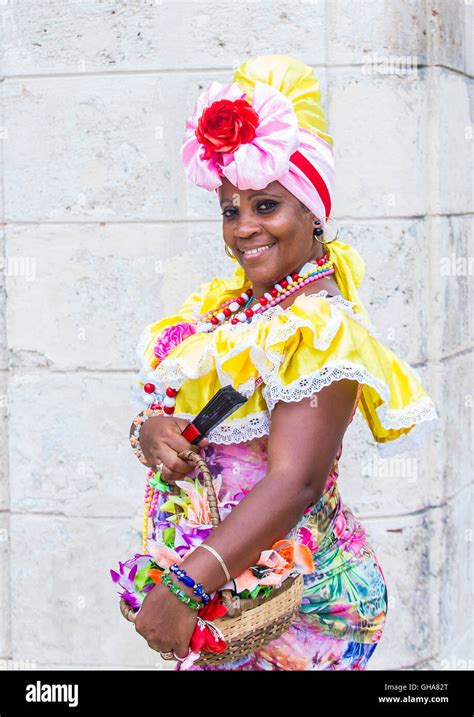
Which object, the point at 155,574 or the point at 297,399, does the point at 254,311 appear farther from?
the point at 155,574

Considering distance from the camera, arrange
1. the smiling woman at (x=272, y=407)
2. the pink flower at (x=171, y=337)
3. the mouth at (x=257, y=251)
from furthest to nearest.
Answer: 1. the pink flower at (x=171, y=337)
2. the mouth at (x=257, y=251)
3. the smiling woman at (x=272, y=407)

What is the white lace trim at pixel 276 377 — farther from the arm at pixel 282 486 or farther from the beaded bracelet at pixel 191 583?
the beaded bracelet at pixel 191 583

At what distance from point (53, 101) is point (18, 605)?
1994 millimetres

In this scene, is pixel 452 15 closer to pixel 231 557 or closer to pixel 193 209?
pixel 193 209

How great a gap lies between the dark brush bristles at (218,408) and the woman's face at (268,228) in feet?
1.22

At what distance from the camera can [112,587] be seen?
157 inches

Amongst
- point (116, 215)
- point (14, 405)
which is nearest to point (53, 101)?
point (116, 215)

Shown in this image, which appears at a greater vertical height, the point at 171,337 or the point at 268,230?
the point at 268,230

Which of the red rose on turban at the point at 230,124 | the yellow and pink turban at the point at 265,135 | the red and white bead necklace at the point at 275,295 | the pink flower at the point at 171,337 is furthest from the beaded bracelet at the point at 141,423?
the red rose on turban at the point at 230,124

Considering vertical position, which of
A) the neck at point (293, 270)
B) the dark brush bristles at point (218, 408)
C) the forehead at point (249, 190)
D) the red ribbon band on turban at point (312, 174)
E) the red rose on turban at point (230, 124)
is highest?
the red rose on turban at point (230, 124)

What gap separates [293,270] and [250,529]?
70 centimetres

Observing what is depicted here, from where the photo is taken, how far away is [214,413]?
230cm

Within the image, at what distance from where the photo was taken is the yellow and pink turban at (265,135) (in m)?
2.37

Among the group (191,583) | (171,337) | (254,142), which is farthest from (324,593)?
(254,142)
